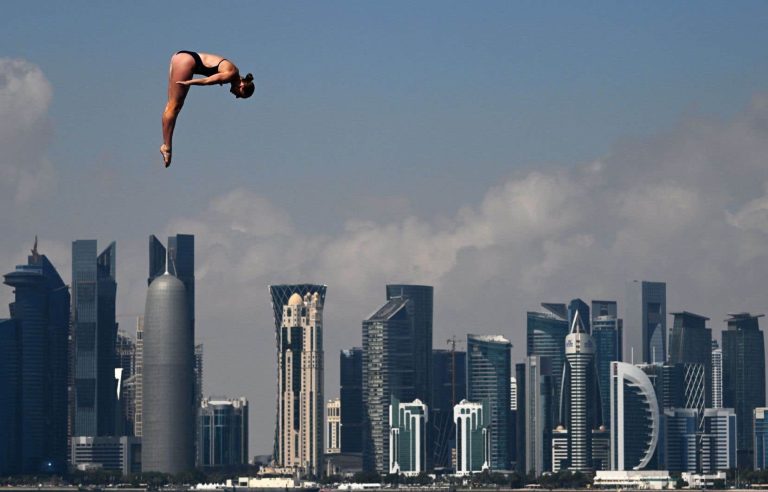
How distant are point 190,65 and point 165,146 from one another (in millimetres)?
Answer: 1189

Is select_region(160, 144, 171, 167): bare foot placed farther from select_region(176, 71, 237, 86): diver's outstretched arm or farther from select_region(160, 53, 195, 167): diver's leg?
select_region(176, 71, 237, 86): diver's outstretched arm

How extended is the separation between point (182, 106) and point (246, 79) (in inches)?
42.1

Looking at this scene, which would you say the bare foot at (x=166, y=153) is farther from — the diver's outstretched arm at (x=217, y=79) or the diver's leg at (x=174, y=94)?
the diver's outstretched arm at (x=217, y=79)

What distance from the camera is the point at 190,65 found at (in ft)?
84.6

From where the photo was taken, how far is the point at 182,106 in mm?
25969

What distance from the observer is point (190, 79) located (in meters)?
25.7

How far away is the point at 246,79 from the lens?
25.6 metres

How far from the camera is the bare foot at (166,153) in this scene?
1010 inches

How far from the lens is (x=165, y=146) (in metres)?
25.8

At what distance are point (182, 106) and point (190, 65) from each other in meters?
0.60

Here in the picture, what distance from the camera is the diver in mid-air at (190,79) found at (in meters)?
25.6

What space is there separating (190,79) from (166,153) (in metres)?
1.09

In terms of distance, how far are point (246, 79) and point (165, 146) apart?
1494 mm

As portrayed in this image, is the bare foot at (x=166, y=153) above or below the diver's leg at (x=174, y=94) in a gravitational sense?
below
